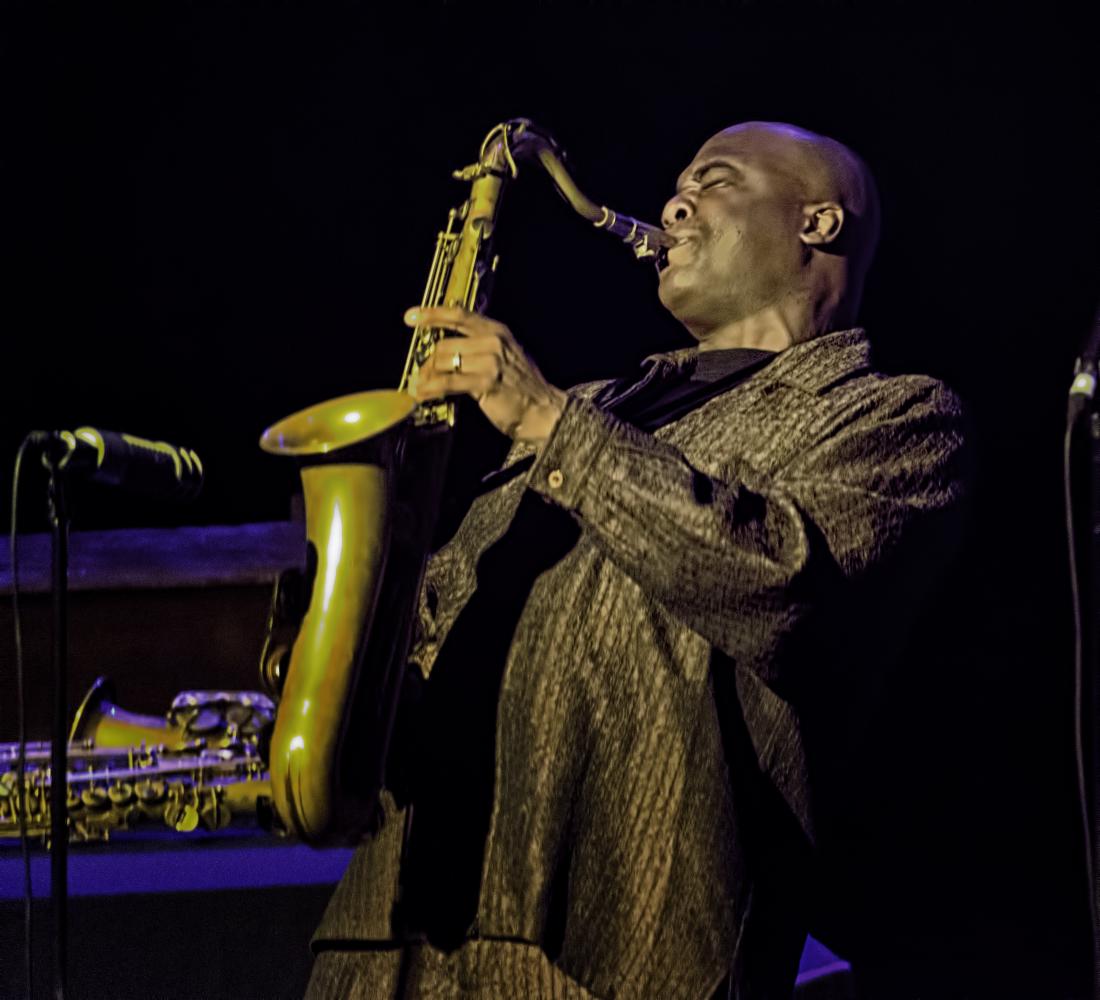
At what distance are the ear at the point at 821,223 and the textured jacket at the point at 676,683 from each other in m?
0.45

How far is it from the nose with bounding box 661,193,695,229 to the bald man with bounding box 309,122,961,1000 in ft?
1.32

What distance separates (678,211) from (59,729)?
133cm

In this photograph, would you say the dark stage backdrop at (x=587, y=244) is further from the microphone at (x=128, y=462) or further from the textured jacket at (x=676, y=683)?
the microphone at (x=128, y=462)

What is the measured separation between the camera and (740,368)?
2.23 metres

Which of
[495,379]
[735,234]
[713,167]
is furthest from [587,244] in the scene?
[495,379]

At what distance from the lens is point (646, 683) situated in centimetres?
178

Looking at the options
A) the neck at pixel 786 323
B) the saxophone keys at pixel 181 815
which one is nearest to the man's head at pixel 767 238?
the neck at pixel 786 323

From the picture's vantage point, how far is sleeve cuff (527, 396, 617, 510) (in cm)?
171

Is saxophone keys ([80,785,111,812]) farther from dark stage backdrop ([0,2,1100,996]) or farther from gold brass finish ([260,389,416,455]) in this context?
dark stage backdrop ([0,2,1100,996])

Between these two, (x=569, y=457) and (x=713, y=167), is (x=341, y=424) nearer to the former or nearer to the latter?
(x=569, y=457)

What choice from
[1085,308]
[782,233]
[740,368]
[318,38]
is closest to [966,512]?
[740,368]

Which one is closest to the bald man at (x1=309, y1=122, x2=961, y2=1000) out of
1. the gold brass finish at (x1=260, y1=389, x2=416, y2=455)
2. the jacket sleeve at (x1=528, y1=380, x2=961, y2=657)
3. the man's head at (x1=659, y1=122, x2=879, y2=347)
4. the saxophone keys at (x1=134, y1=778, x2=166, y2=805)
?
the jacket sleeve at (x1=528, y1=380, x2=961, y2=657)

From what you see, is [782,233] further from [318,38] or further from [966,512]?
[318,38]

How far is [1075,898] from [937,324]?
1334 millimetres
